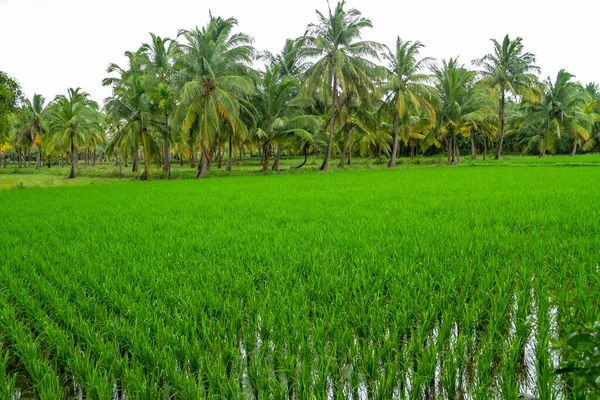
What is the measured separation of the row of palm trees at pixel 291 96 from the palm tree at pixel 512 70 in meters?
0.07

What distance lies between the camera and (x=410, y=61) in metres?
21.9

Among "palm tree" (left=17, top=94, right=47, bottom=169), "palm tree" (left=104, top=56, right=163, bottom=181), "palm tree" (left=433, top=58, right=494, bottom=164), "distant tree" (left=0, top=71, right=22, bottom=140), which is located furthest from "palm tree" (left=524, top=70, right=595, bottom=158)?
"palm tree" (left=17, top=94, right=47, bottom=169)

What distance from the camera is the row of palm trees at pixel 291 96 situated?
17547mm

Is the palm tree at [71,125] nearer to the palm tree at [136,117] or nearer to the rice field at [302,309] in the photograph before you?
the palm tree at [136,117]

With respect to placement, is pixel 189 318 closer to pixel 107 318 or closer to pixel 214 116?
pixel 107 318

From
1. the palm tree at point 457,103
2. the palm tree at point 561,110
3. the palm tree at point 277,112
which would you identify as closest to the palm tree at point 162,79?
the palm tree at point 277,112

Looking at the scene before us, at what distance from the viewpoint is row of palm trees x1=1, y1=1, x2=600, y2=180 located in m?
17.5

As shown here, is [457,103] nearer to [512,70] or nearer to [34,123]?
[512,70]

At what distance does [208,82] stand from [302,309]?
17.5 metres

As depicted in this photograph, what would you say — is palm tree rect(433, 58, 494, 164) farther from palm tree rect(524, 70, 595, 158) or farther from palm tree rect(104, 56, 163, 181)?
palm tree rect(104, 56, 163, 181)

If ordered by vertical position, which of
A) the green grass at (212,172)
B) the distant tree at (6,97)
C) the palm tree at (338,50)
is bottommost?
the green grass at (212,172)

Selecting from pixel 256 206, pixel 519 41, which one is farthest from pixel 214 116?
pixel 519 41

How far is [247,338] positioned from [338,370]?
1.75ft

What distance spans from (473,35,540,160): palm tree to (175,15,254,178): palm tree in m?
17.6
